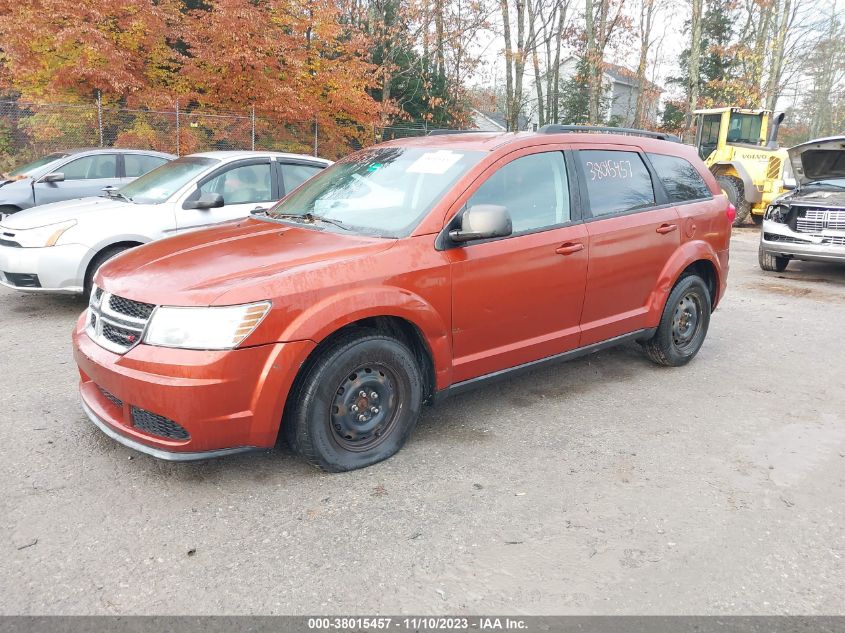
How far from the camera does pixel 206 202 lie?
6.32m

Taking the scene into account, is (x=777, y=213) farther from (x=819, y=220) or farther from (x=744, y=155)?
(x=744, y=155)

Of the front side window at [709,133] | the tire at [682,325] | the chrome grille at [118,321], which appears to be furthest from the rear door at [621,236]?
the front side window at [709,133]

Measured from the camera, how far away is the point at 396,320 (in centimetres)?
357

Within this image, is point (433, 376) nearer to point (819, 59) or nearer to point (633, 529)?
point (633, 529)

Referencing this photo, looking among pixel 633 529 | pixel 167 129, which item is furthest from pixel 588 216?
pixel 167 129

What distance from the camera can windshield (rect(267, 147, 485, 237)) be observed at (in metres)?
3.77

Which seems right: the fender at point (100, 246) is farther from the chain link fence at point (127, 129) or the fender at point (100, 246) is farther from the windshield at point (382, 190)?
the chain link fence at point (127, 129)

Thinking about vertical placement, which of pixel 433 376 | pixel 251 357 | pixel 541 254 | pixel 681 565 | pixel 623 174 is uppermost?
pixel 623 174

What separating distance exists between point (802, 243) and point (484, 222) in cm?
757

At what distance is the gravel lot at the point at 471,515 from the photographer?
253 centimetres

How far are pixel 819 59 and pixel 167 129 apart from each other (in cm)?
3783

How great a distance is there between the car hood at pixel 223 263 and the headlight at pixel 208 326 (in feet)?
0.14

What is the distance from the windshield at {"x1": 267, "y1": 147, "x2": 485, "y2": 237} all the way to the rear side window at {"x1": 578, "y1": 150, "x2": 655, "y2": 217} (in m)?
0.98

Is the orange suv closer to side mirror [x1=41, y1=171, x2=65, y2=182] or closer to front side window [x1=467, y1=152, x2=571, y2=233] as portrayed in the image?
front side window [x1=467, y1=152, x2=571, y2=233]
